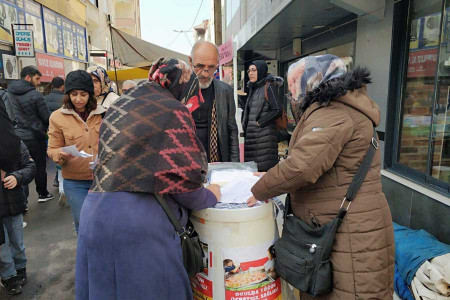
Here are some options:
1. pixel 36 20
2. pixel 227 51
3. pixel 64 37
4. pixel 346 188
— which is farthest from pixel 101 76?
pixel 64 37

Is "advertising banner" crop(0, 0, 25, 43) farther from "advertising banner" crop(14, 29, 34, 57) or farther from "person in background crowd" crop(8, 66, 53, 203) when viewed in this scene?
"person in background crowd" crop(8, 66, 53, 203)

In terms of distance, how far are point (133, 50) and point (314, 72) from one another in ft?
27.7

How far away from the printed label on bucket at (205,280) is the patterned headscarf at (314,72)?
92cm

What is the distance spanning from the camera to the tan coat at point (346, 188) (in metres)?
1.55

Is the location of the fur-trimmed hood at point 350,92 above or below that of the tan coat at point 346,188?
above

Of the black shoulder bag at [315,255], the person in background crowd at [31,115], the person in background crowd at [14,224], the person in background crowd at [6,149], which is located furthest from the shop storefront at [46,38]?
the black shoulder bag at [315,255]

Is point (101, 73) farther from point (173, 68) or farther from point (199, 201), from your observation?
point (199, 201)

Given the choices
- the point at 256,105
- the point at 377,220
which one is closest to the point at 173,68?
the point at 377,220

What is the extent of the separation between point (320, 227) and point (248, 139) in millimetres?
2942

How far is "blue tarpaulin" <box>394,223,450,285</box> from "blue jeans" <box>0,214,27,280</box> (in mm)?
3297

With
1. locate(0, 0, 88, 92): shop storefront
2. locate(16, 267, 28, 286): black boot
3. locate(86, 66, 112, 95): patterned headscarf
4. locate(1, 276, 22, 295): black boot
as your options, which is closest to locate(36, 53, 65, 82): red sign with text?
locate(0, 0, 88, 92): shop storefront

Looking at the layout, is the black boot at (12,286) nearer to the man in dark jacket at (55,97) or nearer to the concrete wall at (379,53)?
the man in dark jacket at (55,97)

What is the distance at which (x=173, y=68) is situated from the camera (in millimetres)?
1545

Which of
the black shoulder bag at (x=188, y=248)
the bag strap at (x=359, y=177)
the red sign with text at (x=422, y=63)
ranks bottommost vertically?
the black shoulder bag at (x=188, y=248)
